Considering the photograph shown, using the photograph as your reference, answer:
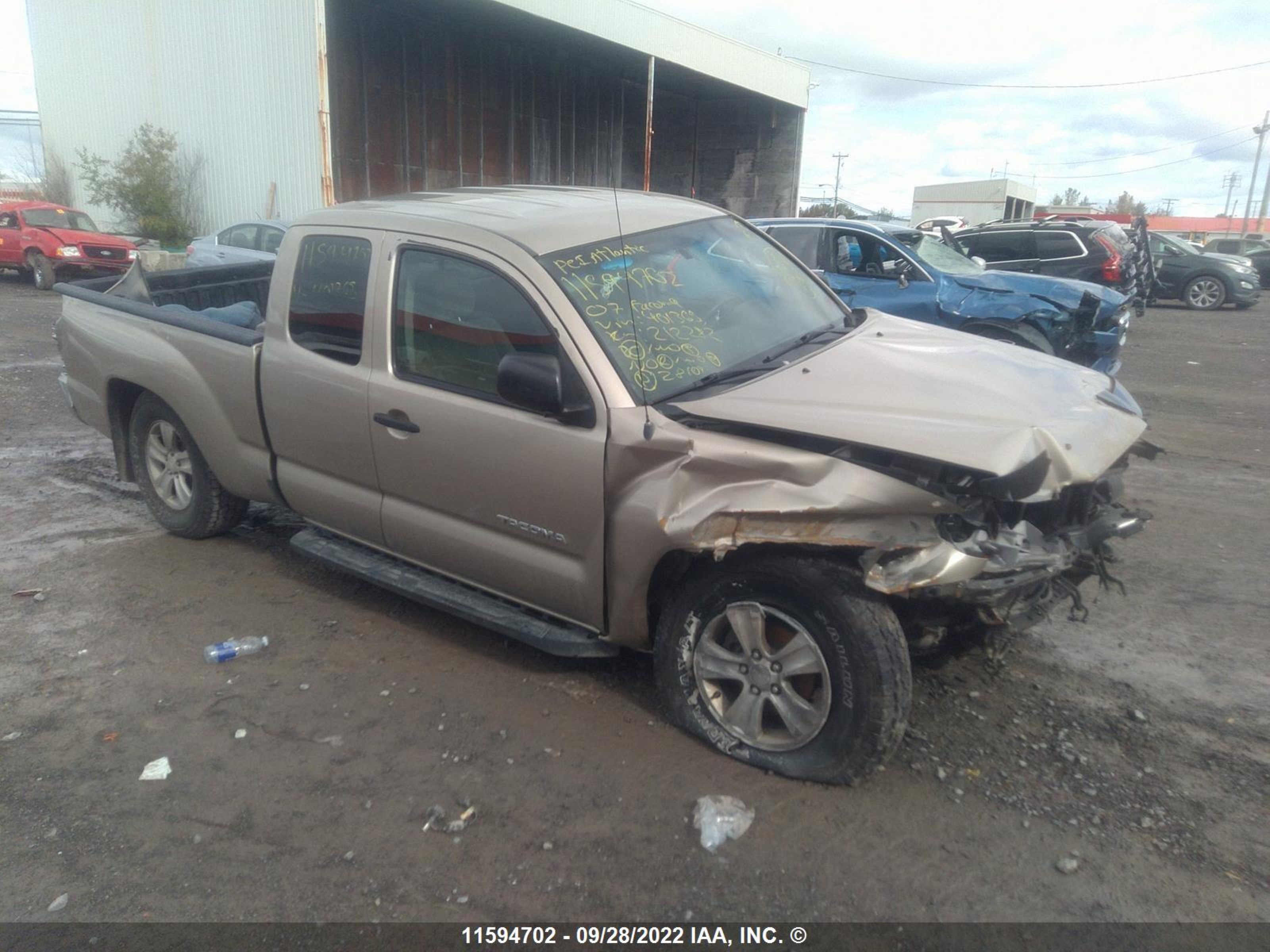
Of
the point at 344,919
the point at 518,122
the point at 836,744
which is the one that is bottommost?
the point at 344,919

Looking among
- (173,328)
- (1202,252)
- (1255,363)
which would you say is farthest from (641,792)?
(1202,252)

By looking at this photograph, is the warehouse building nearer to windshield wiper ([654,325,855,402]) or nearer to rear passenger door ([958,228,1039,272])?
rear passenger door ([958,228,1039,272])

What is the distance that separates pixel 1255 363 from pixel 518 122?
20.9 metres

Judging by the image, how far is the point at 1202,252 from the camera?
1980 cm

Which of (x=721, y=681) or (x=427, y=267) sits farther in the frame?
(x=427, y=267)

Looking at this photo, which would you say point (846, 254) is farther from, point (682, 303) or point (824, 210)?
point (824, 210)

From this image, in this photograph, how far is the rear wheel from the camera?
1880 centimetres

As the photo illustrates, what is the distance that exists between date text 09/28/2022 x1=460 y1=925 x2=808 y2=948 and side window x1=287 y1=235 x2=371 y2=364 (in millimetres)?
2421

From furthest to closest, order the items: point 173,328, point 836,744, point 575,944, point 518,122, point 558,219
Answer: point 518,122
point 173,328
point 558,219
point 836,744
point 575,944

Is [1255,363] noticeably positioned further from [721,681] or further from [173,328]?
[173,328]

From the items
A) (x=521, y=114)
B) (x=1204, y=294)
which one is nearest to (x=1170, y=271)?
(x=1204, y=294)

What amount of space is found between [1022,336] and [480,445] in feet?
21.6

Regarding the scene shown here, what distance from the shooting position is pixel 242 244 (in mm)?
15758

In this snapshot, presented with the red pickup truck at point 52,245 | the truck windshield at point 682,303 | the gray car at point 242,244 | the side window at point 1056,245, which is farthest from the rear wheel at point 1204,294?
the red pickup truck at point 52,245
